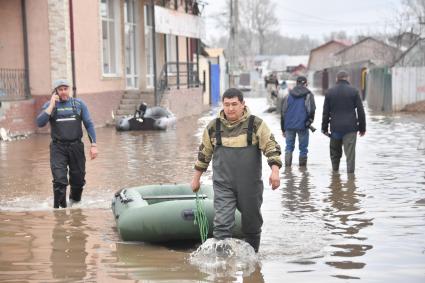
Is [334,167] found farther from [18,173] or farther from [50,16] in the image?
[50,16]

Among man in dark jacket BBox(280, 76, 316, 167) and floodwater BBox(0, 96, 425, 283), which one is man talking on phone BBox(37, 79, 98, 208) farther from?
man in dark jacket BBox(280, 76, 316, 167)

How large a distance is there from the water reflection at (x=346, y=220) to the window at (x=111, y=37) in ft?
53.0

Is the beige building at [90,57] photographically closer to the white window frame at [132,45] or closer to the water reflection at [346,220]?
the white window frame at [132,45]

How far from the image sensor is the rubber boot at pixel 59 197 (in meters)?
8.97

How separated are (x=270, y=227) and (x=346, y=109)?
162 inches

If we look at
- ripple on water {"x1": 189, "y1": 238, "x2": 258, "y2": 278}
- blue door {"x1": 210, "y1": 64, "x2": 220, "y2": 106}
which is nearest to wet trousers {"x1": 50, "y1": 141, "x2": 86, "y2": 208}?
ripple on water {"x1": 189, "y1": 238, "x2": 258, "y2": 278}

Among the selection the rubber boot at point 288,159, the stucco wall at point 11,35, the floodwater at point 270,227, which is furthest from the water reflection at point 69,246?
the stucco wall at point 11,35

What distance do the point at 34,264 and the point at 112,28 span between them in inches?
827

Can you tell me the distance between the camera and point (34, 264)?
6.38 meters

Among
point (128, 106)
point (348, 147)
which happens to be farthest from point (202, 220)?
point (128, 106)

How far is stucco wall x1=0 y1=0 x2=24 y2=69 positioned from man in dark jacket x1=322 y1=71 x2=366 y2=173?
41.6 ft

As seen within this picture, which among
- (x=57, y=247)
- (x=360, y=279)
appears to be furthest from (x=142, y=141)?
(x=360, y=279)

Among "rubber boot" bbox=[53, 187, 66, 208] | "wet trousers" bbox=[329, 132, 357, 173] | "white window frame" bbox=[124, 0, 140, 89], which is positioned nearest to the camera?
"rubber boot" bbox=[53, 187, 66, 208]

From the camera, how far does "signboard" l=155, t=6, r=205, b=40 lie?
26.7m
